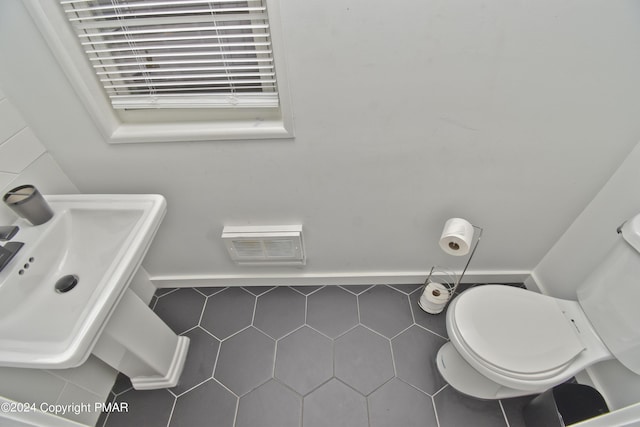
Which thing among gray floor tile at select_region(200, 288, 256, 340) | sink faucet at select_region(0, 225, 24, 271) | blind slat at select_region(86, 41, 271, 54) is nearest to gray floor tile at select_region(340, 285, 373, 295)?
gray floor tile at select_region(200, 288, 256, 340)

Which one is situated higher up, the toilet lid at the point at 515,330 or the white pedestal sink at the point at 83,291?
the white pedestal sink at the point at 83,291

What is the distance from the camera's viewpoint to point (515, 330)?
1.19m

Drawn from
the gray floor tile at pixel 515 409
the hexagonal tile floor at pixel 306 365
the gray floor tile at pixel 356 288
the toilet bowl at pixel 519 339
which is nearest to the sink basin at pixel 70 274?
the hexagonal tile floor at pixel 306 365

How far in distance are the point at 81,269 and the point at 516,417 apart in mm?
1826

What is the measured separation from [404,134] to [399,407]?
117 cm

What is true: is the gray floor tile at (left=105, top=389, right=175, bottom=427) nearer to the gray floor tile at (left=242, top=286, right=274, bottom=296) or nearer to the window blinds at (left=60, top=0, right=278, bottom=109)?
the gray floor tile at (left=242, top=286, right=274, bottom=296)

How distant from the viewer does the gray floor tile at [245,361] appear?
1.46 meters

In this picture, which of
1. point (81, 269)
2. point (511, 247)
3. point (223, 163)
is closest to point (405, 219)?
point (511, 247)

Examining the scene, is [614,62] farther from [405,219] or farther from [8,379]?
[8,379]

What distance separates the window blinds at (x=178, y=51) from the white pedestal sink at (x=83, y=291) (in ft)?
1.35

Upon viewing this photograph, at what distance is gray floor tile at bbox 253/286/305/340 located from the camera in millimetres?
1646

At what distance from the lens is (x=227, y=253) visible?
164cm

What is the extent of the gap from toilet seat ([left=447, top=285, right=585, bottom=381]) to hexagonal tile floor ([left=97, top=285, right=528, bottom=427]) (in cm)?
38

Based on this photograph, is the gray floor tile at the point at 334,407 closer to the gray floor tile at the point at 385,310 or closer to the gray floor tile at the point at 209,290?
the gray floor tile at the point at 385,310
